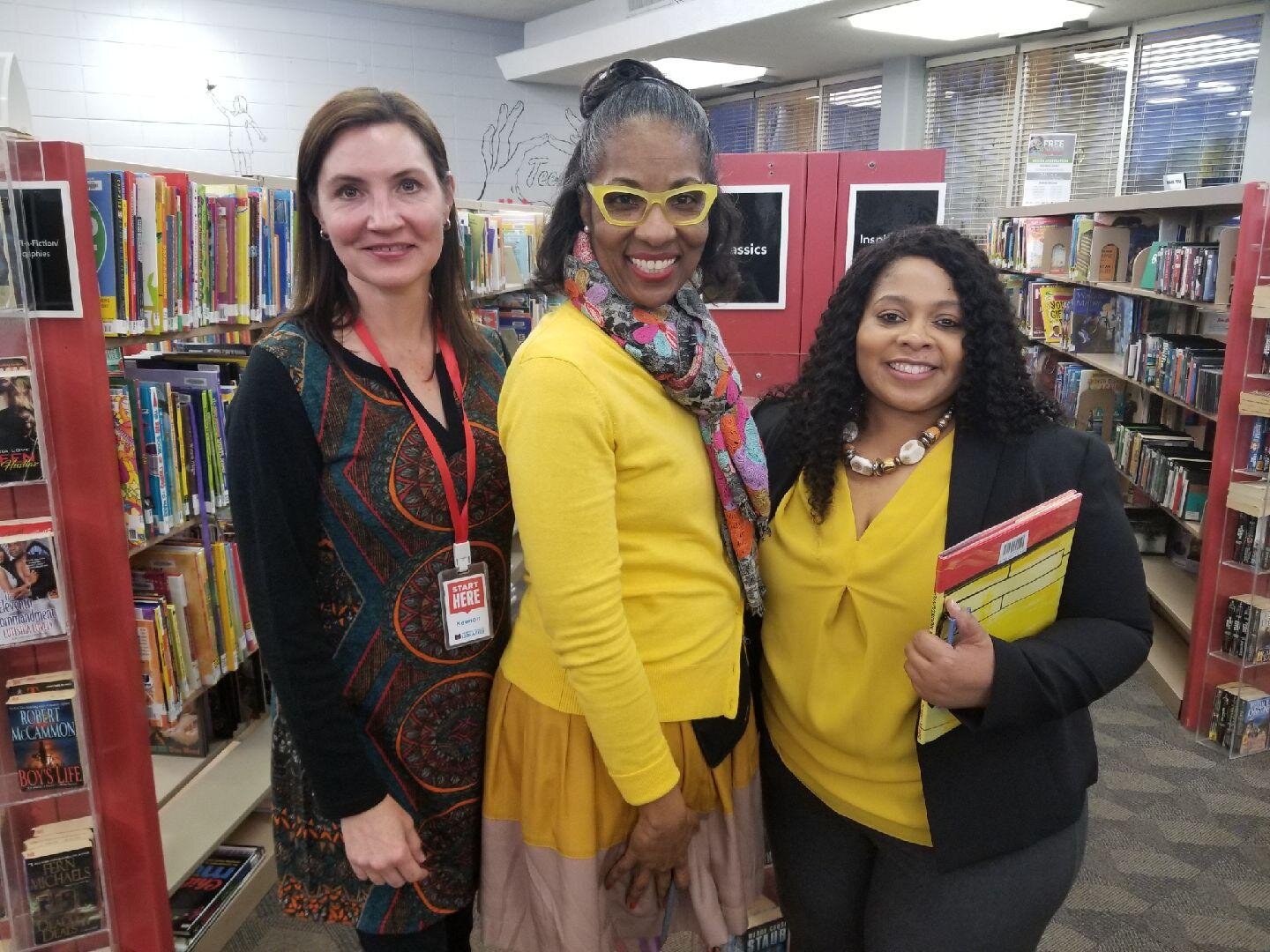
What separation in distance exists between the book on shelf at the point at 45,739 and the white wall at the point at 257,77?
5.91 metres

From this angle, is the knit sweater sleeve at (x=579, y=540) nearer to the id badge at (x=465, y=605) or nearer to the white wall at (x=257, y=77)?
the id badge at (x=465, y=605)

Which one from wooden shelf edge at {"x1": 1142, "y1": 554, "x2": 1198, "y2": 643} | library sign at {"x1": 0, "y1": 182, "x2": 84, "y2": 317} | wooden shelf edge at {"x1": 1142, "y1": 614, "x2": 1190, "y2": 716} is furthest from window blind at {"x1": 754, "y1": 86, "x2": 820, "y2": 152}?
library sign at {"x1": 0, "y1": 182, "x2": 84, "y2": 317}

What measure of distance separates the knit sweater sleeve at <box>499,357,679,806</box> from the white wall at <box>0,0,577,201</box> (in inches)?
248

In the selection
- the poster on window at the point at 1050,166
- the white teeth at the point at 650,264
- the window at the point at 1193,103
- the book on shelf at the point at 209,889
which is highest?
the window at the point at 1193,103

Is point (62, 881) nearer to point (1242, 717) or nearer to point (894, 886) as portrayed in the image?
point (894, 886)

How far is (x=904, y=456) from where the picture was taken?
135 centimetres

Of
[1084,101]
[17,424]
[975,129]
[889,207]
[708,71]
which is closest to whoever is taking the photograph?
[17,424]

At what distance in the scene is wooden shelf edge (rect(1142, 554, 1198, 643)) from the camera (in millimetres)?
3953

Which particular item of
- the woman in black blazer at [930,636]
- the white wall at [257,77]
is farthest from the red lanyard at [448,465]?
the white wall at [257,77]

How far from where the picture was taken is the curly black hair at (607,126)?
1175 millimetres

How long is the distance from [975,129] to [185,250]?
847 centimetres

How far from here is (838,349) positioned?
143 centimetres

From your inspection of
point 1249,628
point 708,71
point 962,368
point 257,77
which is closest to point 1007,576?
point 962,368

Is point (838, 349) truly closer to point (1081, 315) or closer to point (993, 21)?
point (1081, 315)
